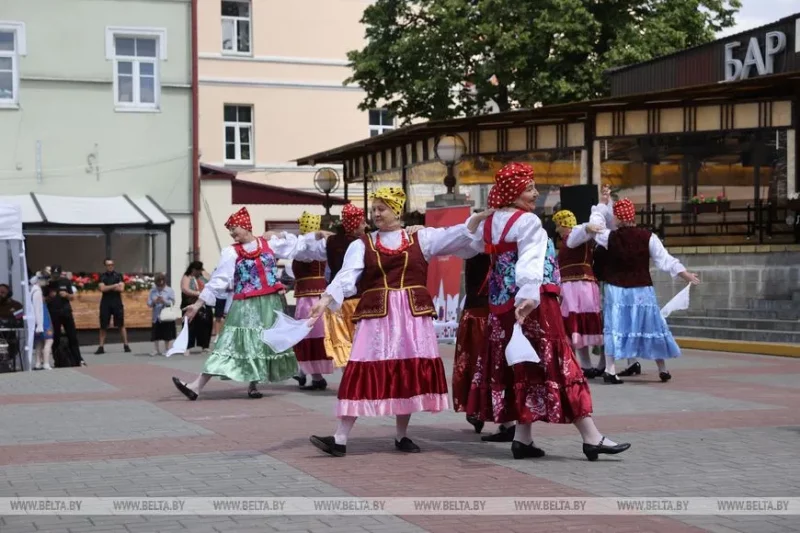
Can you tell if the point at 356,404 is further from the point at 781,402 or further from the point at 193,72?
the point at 193,72

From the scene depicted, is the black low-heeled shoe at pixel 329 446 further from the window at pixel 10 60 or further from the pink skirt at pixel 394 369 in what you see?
the window at pixel 10 60

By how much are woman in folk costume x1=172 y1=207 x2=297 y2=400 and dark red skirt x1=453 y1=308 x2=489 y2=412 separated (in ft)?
13.3

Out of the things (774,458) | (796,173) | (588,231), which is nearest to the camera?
(774,458)

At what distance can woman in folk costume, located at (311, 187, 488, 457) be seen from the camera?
9.04m

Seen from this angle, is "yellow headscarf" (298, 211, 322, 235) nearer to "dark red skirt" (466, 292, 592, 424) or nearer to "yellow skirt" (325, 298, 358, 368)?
"yellow skirt" (325, 298, 358, 368)

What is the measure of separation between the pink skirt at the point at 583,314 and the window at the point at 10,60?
2082 centimetres

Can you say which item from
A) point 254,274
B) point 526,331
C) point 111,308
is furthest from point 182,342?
point 111,308

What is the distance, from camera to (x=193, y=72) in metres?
33.1

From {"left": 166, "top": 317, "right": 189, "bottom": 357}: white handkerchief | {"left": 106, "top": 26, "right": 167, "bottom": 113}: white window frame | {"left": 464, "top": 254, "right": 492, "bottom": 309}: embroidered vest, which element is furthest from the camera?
{"left": 106, "top": 26, "right": 167, "bottom": 113}: white window frame

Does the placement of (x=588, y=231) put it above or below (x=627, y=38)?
below

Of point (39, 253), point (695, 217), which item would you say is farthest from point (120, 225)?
point (695, 217)

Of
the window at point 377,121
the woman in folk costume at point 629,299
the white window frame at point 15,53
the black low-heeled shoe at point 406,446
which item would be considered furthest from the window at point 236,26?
the black low-heeled shoe at point 406,446

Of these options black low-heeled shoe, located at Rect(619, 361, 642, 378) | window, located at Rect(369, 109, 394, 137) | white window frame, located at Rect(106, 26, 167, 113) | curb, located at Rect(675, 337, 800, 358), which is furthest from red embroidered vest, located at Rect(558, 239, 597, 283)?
window, located at Rect(369, 109, 394, 137)

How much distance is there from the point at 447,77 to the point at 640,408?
80.5 ft
